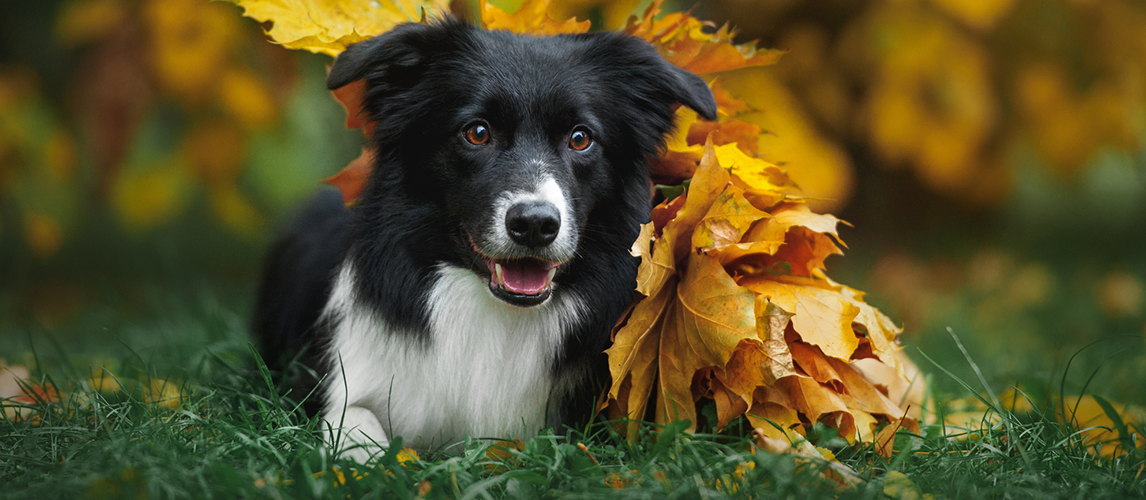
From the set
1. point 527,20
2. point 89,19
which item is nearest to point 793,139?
point 527,20

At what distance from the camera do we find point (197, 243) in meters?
7.02

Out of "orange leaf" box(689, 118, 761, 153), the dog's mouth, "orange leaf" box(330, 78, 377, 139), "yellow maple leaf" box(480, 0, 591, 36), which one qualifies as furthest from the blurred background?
the dog's mouth

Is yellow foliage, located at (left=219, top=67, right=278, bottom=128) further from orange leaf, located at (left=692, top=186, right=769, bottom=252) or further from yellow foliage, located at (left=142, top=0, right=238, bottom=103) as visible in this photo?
orange leaf, located at (left=692, top=186, right=769, bottom=252)

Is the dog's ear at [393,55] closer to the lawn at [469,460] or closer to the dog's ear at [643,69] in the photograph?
the dog's ear at [643,69]

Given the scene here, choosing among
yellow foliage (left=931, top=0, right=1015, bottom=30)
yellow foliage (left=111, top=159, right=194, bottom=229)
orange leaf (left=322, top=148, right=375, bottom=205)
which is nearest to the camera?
orange leaf (left=322, top=148, right=375, bottom=205)

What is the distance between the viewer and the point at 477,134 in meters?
2.50

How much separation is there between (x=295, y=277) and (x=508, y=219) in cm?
158

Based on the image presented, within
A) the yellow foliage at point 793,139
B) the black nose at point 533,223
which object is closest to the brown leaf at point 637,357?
the black nose at point 533,223

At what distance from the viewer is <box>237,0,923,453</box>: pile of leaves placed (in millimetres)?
2303

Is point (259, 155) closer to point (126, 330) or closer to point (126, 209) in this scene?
point (126, 209)

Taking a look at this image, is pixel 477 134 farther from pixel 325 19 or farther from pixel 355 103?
pixel 325 19

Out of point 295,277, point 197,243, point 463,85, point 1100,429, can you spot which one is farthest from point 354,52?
point 197,243

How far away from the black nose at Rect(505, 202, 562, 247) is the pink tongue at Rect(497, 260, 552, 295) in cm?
18

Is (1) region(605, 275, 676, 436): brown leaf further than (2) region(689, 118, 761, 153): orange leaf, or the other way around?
(2) region(689, 118, 761, 153): orange leaf
